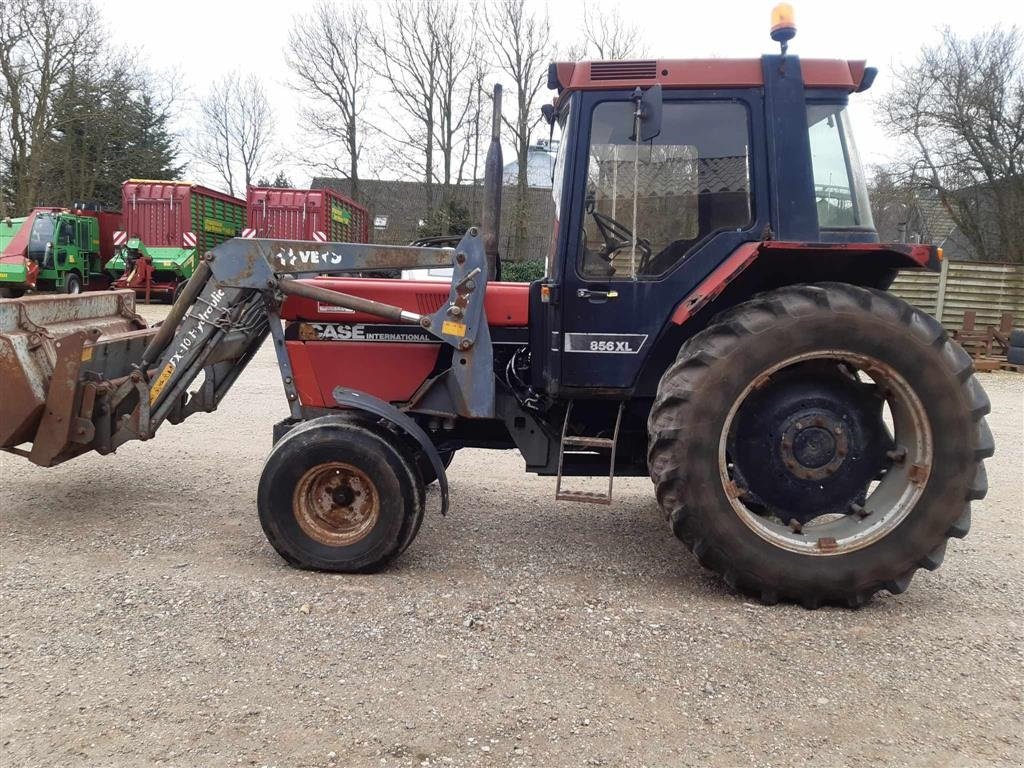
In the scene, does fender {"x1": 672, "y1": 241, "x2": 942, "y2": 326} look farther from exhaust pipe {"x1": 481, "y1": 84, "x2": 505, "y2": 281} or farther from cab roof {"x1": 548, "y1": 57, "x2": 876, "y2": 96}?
exhaust pipe {"x1": 481, "y1": 84, "x2": 505, "y2": 281}

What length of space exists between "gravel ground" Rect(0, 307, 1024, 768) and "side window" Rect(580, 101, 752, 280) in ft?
5.18

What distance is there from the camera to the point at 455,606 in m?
3.26

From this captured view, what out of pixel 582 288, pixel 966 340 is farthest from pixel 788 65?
pixel 966 340

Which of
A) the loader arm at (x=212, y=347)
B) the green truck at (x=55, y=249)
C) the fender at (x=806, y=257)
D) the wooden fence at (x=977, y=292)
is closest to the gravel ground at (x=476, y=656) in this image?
the loader arm at (x=212, y=347)

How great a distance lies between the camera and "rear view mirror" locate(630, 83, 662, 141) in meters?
3.18

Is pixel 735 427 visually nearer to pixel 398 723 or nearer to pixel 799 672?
pixel 799 672

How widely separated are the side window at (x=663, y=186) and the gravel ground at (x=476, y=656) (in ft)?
5.18

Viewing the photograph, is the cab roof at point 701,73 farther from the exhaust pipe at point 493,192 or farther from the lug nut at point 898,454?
the lug nut at point 898,454

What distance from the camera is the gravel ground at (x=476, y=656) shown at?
7.71 feet

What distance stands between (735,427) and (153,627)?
2.66 m

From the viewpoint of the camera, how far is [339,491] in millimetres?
3639

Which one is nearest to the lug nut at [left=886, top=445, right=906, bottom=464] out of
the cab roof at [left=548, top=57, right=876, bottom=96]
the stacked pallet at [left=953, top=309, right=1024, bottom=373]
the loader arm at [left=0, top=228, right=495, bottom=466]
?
the cab roof at [left=548, top=57, right=876, bottom=96]

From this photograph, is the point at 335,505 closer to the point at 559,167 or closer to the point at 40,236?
the point at 559,167

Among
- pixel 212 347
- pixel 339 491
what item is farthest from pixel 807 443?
pixel 212 347
